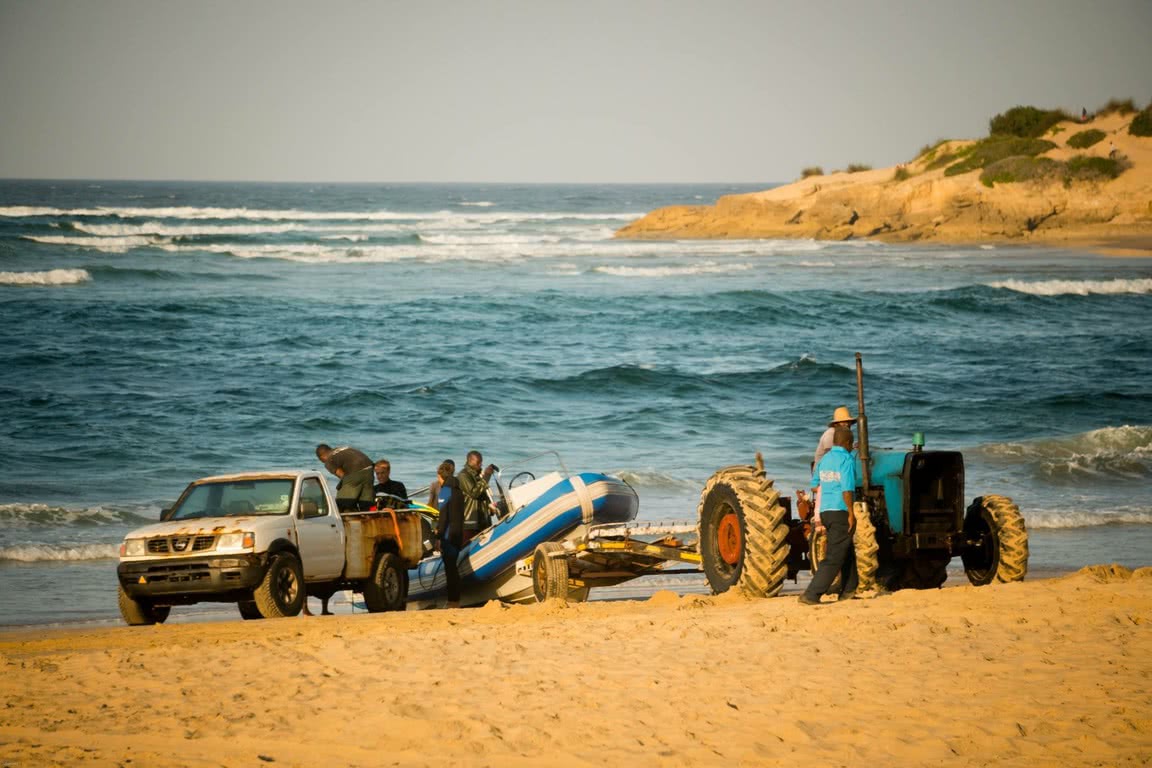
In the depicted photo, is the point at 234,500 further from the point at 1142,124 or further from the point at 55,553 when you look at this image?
the point at 1142,124

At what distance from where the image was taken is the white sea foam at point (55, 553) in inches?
632

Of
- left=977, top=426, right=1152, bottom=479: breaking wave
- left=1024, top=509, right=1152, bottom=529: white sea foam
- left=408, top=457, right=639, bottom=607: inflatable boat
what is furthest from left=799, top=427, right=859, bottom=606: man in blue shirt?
left=977, top=426, right=1152, bottom=479: breaking wave

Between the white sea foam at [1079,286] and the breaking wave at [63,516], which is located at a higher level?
the white sea foam at [1079,286]

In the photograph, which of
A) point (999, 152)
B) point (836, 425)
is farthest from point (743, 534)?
point (999, 152)

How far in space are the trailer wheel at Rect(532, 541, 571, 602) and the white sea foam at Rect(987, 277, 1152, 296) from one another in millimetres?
38393

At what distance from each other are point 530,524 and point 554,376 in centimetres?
1874

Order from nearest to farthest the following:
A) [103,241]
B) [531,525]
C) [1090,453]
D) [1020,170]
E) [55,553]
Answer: [531,525] → [55,553] → [1090,453] → [103,241] → [1020,170]

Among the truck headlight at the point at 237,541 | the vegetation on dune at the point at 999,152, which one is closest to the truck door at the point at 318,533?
the truck headlight at the point at 237,541

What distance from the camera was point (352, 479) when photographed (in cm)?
1370

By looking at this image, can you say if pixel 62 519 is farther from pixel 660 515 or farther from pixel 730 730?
pixel 730 730

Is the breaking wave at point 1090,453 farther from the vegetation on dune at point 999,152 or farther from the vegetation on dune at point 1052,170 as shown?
the vegetation on dune at point 999,152

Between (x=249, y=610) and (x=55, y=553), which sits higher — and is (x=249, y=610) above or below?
above

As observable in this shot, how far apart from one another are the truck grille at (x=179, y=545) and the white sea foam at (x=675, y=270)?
149ft

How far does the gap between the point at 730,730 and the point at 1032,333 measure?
114ft
